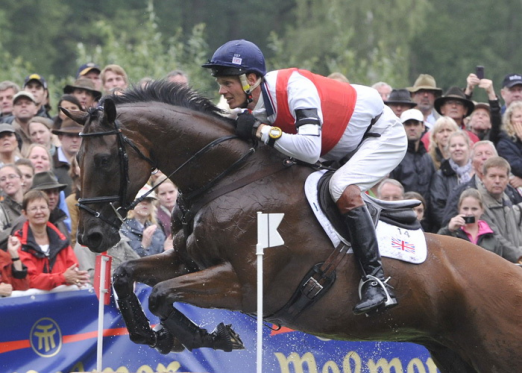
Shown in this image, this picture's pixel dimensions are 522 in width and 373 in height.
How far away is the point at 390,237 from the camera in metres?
7.37

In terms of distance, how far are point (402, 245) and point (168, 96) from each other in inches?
82.4

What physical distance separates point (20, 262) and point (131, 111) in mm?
2265

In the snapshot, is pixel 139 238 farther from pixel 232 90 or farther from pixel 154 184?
pixel 232 90

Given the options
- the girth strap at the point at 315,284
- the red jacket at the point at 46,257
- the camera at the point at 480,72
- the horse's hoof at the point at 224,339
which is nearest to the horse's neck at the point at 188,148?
the girth strap at the point at 315,284

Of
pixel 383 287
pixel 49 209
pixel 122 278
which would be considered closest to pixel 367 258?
Result: pixel 383 287

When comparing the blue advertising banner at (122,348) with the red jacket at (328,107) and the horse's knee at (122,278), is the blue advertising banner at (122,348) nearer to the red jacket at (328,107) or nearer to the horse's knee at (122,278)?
the horse's knee at (122,278)

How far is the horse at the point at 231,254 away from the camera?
6859 millimetres

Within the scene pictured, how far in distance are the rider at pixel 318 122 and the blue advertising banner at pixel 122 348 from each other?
1.81 metres

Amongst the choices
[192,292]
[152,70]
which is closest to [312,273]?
[192,292]

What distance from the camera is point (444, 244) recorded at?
761cm

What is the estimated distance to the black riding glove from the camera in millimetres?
7035

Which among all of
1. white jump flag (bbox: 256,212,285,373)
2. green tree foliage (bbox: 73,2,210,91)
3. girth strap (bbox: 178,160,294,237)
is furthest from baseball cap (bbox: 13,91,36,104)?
green tree foliage (bbox: 73,2,210,91)

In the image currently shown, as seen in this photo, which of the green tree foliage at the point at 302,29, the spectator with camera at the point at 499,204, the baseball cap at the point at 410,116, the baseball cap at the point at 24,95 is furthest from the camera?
the green tree foliage at the point at 302,29

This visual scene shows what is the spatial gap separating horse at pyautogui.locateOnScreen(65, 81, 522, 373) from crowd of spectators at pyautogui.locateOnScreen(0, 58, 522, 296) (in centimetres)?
174
